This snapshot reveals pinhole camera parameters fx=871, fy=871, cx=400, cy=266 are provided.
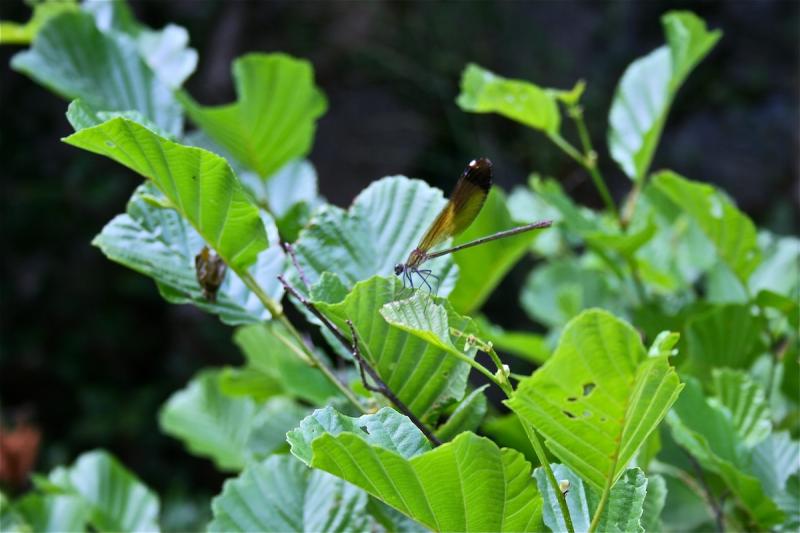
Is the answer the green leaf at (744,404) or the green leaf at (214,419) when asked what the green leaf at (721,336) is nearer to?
the green leaf at (744,404)

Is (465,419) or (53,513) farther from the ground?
(465,419)

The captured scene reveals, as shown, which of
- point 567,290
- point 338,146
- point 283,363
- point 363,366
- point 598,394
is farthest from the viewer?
point 338,146

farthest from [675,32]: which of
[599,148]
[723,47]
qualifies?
[723,47]

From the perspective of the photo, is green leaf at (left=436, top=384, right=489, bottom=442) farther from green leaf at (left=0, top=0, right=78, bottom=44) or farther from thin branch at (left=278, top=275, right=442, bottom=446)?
green leaf at (left=0, top=0, right=78, bottom=44)

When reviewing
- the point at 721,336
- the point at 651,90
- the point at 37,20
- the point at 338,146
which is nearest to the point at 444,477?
the point at 721,336

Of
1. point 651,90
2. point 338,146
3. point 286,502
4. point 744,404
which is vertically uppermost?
point 651,90

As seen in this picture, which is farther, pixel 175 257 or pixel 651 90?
pixel 651 90

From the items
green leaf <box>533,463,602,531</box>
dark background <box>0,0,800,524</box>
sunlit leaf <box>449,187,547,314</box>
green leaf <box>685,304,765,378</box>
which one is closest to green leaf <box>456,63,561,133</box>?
sunlit leaf <box>449,187,547,314</box>

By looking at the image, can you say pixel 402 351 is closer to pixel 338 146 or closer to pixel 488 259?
pixel 488 259
